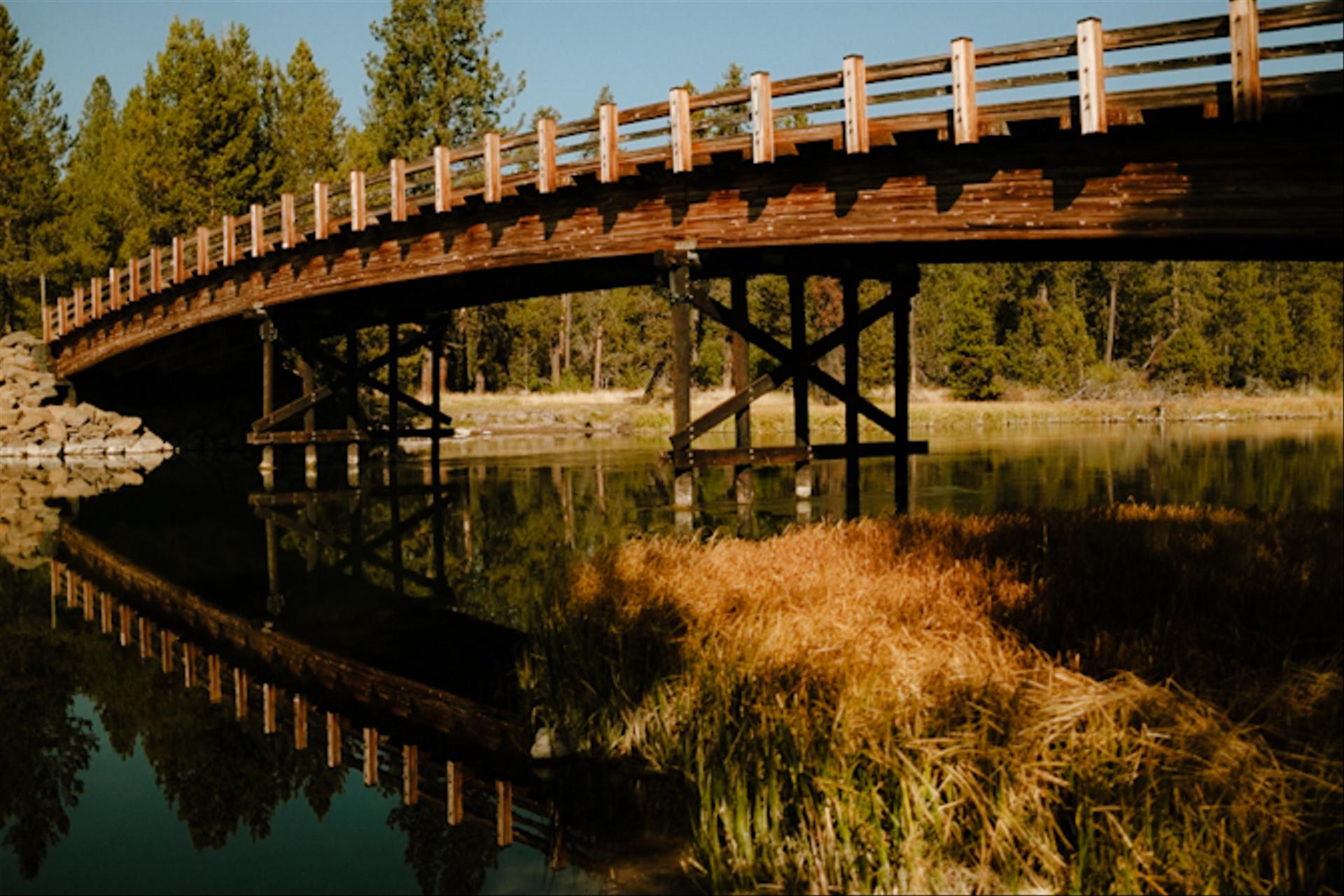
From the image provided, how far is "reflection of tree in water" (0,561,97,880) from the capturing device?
218 inches

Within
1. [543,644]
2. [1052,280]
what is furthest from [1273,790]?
[1052,280]

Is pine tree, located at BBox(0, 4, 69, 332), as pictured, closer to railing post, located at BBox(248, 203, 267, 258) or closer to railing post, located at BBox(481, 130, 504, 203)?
railing post, located at BBox(248, 203, 267, 258)

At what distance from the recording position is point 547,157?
647 inches

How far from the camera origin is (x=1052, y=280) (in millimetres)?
77562

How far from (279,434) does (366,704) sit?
60.0 feet

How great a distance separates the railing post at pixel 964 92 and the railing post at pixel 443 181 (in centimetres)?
927

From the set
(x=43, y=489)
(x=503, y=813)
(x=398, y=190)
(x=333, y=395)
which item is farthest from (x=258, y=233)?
(x=503, y=813)

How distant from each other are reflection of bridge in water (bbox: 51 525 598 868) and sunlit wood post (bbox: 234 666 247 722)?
1cm

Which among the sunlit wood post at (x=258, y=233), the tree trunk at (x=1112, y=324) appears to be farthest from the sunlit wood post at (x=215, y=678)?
the tree trunk at (x=1112, y=324)

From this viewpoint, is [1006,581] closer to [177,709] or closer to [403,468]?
[177,709]

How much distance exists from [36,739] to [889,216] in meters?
10.8

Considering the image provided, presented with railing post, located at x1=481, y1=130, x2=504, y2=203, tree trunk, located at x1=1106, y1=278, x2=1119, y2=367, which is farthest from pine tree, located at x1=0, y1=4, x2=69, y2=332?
tree trunk, located at x1=1106, y1=278, x2=1119, y2=367

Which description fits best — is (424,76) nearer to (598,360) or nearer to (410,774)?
(598,360)

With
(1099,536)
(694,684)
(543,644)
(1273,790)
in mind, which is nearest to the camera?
(1273,790)
